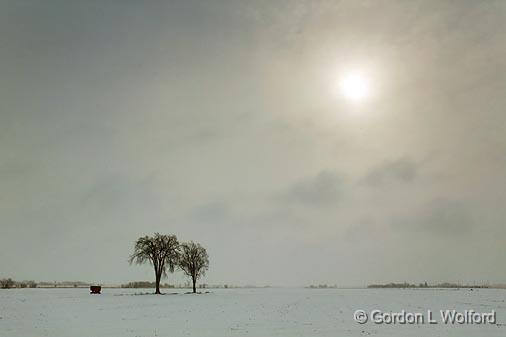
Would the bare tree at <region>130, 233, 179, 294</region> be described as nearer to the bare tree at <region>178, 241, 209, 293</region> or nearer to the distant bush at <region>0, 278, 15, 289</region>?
the bare tree at <region>178, 241, 209, 293</region>

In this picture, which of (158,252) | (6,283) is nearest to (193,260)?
(158,252)

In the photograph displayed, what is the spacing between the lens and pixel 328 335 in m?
24.0

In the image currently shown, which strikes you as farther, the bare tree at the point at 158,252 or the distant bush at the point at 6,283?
the distant bush at the point at 6,283

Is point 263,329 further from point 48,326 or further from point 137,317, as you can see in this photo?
point 48,326

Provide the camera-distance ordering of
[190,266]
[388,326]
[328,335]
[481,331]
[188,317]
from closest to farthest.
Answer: [328,335], [481,331], [388,326], [188,317], [190,266]

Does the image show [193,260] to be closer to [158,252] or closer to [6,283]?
[158,252]

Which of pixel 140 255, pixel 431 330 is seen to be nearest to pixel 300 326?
pixel 431 330

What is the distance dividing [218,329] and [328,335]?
24.3 feet

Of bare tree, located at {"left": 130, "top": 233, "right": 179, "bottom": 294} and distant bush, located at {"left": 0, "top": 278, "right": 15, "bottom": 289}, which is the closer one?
bare tree, located at {"left": 130, "top": 233, "right": 179, "bottom": 294}

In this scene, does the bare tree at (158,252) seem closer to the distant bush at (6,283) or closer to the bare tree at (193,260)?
the bare tree at (193,260)

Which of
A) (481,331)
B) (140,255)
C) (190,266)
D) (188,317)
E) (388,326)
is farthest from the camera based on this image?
(190,266)

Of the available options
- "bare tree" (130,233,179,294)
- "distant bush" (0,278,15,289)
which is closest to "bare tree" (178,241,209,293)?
"bare tree" (130,233,179,294)

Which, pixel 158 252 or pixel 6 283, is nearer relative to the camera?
pixel 158 252

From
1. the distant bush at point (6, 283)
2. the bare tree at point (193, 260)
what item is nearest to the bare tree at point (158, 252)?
the bare tree at point (193, 260)
